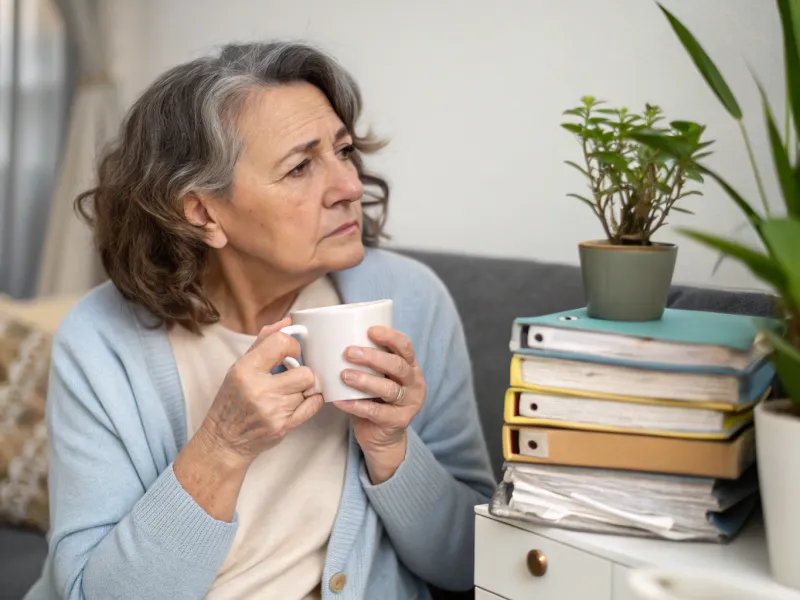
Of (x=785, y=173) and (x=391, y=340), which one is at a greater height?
(x=785, y=173)

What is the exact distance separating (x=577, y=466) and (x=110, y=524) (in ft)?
2.18

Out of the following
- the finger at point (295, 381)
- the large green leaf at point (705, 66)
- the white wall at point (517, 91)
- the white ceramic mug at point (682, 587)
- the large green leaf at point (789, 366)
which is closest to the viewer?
the white ceramic mug at point (682, 587)

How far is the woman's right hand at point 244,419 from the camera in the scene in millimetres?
1104

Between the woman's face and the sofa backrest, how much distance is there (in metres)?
0.37

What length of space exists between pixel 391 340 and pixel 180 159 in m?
0.46

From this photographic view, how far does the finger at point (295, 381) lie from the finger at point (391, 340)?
86 mm

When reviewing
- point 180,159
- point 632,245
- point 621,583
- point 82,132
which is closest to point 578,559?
point 621,583

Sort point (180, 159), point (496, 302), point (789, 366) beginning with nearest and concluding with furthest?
1. point (789, 366)
2. point (180, 159)
3. point (496, 302)

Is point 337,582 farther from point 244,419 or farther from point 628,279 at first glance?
point 628,279

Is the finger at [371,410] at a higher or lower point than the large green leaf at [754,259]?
lower

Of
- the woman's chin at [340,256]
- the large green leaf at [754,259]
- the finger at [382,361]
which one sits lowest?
the finger at [382,361]

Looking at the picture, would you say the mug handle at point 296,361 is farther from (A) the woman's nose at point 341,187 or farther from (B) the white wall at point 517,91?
(B) the white wall at point 517,91

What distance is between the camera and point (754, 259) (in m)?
0.75

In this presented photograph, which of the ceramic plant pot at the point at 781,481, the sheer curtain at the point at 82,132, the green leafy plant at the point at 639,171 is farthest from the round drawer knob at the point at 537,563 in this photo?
the sheer curtain at the point at 82,132
